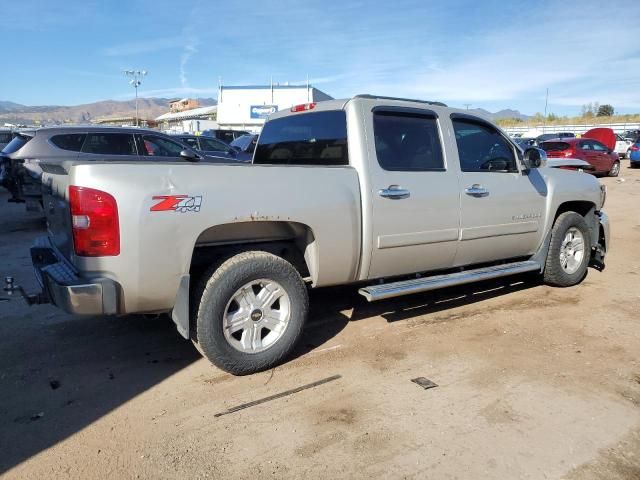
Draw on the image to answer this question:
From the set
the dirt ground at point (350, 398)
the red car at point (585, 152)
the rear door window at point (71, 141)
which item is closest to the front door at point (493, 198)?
the dirt ground at point (350, 398)

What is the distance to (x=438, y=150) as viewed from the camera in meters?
4.68

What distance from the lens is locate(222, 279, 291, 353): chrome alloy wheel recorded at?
3658 millimetres

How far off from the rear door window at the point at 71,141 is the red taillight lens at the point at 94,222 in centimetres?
673

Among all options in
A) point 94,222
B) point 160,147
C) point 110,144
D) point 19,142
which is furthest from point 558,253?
point 19,142

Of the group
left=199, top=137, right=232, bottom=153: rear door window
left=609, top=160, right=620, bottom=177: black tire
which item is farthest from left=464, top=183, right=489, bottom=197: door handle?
left=609, top=160, right=620, bottom=177: black tire

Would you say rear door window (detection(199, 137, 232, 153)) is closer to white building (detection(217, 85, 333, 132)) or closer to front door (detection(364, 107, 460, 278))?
front door (detection(364, 107, 460, 278))

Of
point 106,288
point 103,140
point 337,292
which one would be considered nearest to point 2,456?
point 106,288

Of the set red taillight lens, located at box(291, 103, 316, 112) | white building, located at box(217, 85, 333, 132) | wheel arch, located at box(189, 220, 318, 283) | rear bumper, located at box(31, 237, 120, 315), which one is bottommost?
rear bumper, located at box(31, 237, 120, 315)

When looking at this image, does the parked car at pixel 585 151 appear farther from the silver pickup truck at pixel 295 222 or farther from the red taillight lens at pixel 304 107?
the red taillight lens at pixel 304 107

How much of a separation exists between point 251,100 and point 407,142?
49.5 metres

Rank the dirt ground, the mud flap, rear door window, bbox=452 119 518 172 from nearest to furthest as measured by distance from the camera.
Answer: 1. the dirt ground
2. the mud flap
3. rear door window, bbox=452 119 518 172

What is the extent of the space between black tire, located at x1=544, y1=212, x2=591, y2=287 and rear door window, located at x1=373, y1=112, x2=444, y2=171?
1.88m

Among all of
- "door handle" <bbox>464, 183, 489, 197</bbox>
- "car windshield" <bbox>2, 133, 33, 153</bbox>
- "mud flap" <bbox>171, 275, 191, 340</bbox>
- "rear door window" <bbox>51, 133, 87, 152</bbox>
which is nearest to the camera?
"mud flap" <bbox>171, 275, 191, 340</bbox>

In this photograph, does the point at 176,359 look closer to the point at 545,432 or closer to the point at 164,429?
the point at 164,429
